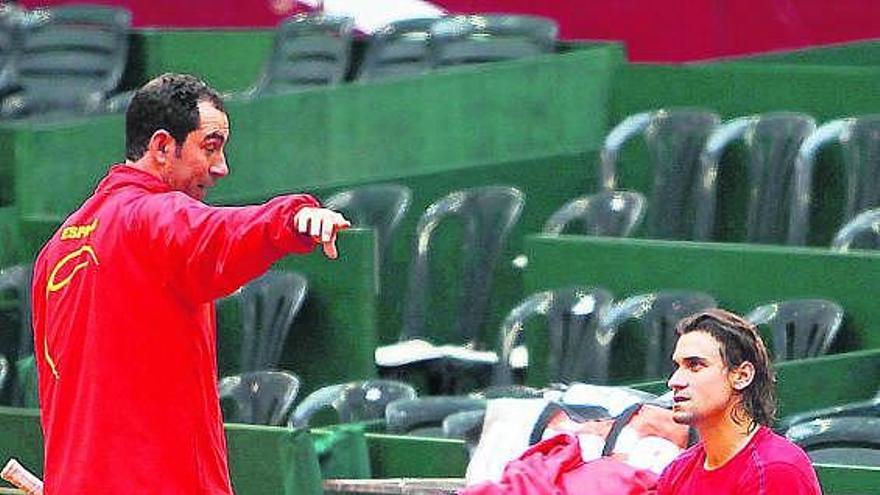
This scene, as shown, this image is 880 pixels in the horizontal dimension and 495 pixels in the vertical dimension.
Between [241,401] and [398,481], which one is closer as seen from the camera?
[398,481]

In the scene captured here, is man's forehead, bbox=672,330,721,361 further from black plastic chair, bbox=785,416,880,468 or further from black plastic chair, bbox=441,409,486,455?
black plastic chair, bbox=441,409,486,455

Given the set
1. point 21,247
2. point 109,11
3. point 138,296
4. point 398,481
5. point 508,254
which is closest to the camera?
point 138,296

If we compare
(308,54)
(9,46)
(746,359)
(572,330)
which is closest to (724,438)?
(746,359)

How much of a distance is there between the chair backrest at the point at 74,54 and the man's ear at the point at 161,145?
24.7 feet

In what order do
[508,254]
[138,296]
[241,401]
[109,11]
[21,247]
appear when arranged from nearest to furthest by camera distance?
[138,296]
[241,401]
[21,247]
[508,254]
[109,11]

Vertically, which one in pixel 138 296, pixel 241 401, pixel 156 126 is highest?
pixel 156 126

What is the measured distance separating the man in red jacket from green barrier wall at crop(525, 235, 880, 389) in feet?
12.8

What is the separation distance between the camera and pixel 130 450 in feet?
17.1

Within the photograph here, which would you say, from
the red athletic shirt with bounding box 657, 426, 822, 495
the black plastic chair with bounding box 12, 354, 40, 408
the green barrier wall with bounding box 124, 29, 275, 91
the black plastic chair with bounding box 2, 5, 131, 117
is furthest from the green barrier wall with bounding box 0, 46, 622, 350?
the red athletic shirt with bounding box 657, 426, 822, 495

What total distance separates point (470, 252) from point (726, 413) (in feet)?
17.3

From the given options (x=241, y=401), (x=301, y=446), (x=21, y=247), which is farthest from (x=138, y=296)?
(x=21, y=247)

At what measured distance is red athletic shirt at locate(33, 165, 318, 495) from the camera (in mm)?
5160

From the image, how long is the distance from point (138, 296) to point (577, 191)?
614cm

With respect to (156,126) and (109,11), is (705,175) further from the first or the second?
(156,126)
